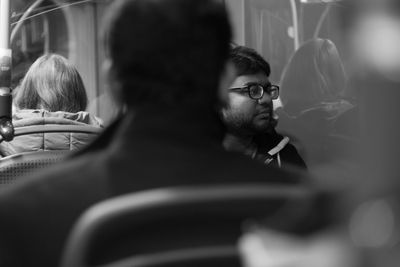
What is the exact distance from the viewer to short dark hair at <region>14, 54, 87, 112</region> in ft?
14.6

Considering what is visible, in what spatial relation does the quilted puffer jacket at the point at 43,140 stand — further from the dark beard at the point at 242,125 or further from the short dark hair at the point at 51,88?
the dark beard at the point at 242,125

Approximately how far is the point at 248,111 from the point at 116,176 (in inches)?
112

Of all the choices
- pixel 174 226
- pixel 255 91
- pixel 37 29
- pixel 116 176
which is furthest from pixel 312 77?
pixel 174 226

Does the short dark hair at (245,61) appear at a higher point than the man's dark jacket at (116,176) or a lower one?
lower

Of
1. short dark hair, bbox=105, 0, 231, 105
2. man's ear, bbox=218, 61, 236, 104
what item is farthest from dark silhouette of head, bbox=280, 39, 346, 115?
short dark hair, bbox=105, 0, 231, 105

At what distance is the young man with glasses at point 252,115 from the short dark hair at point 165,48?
2.66 metres

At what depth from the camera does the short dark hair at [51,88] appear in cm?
446

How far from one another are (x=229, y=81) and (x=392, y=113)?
1168mm

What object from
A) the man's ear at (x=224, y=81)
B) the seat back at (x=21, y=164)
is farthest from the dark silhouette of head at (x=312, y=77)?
the man's ear at (x=224, y=81)

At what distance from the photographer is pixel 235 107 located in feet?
15.6

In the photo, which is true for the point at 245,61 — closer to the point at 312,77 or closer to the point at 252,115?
the point at 252,115

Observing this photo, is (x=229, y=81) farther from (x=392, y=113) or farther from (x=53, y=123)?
(x=53, y=123)

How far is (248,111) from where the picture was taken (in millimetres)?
4707

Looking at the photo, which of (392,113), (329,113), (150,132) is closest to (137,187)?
(150,132)
